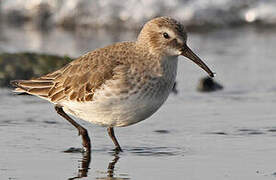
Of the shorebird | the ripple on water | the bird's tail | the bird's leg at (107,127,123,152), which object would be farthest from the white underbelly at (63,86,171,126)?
the bird's tail

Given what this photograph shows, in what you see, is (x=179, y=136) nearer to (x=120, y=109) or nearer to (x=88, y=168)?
(x=120, y=109)

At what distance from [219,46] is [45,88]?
6.89 meters

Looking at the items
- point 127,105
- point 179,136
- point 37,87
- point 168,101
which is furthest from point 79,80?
point 168,101

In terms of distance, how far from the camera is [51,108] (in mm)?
10312

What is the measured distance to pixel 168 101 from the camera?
1077 centimetres

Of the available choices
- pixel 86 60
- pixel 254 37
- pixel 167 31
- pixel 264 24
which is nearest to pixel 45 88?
pixel 86 60

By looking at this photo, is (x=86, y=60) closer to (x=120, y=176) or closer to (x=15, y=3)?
(x=120, y=176)

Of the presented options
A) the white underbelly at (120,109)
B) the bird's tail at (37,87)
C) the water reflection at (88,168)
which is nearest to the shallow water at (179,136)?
the water reflection at (88,168)

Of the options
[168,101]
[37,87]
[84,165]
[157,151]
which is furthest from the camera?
[168,101]

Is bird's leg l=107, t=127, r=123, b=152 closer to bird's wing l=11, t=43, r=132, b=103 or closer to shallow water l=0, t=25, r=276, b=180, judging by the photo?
shallow water l=0, t=25, r=276, b=180

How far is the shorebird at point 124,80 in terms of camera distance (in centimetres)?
781

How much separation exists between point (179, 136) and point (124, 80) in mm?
1399

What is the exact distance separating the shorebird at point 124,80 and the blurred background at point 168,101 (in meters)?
0.46

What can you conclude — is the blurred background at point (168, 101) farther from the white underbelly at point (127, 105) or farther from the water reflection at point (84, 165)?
the white underbelly at point (127, 105)
